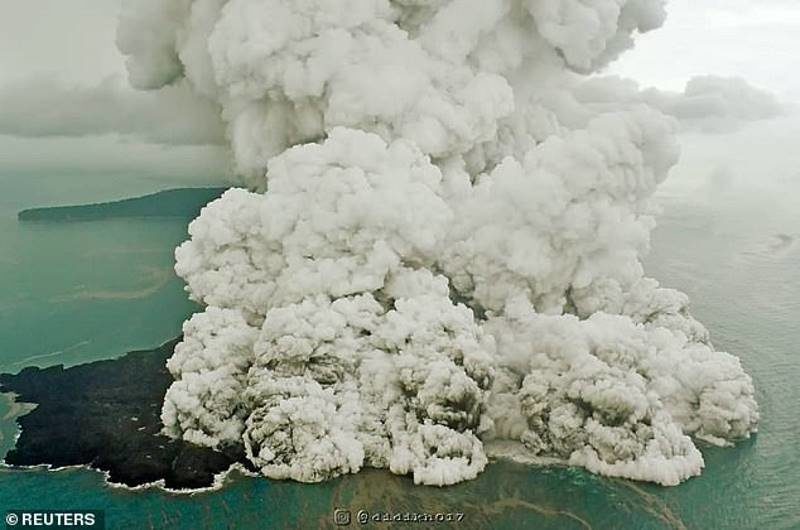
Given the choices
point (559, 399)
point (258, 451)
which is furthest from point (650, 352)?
point (258, 451)

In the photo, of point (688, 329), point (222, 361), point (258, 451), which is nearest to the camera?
point (258, 451)

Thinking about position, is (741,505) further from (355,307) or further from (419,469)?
(355,307)

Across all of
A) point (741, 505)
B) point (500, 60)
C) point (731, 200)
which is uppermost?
point (500, 60)
